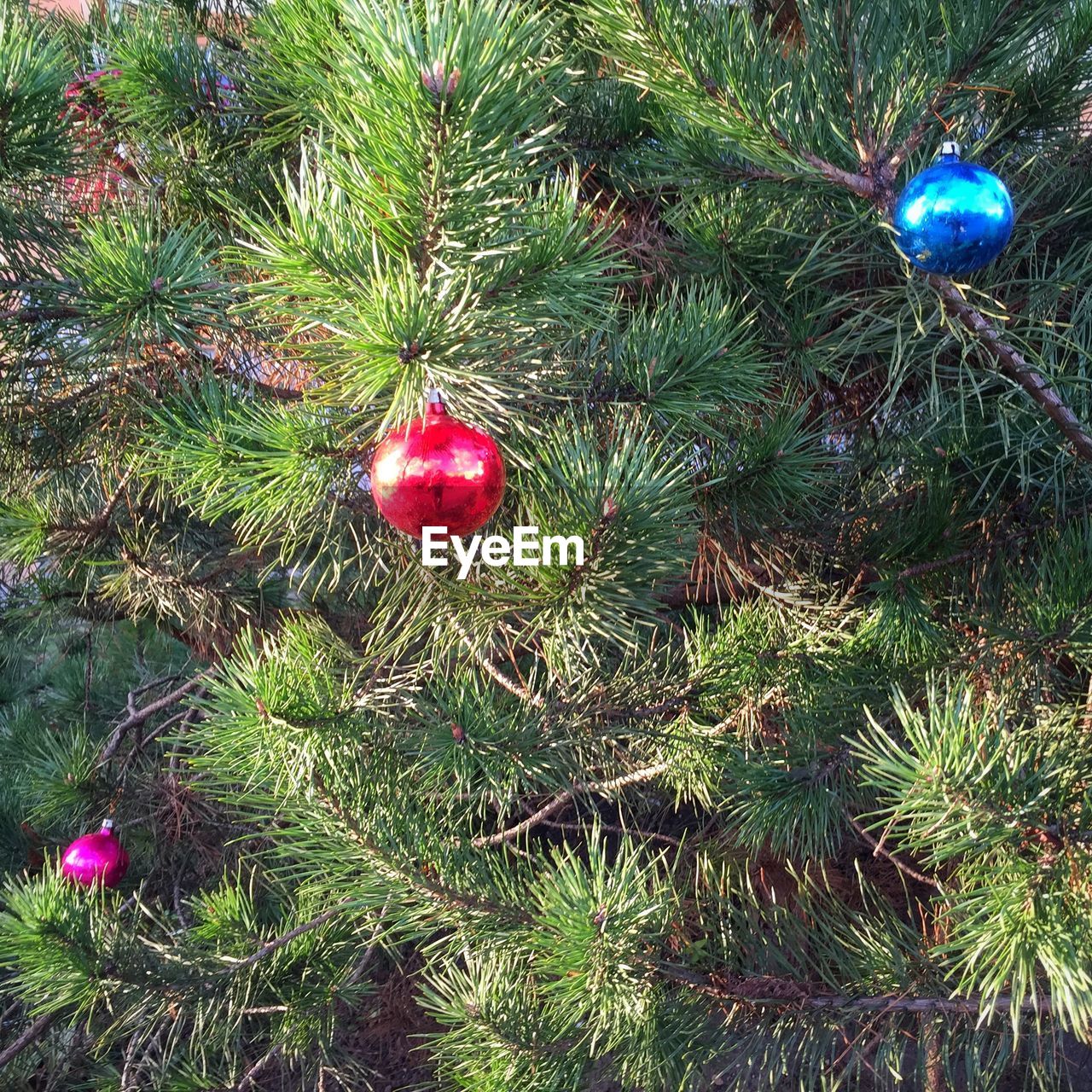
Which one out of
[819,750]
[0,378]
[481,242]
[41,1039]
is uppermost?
[0,378]

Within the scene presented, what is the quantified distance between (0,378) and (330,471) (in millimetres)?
359

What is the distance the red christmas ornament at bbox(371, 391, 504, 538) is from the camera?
50 cm

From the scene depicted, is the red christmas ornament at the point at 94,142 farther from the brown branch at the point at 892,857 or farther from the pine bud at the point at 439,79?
the brown branch at the point at 892,857

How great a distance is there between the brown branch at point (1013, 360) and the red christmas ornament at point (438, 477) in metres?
0.26

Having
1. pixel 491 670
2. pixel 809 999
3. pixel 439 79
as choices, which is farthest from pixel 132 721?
Result: pixel 439 79

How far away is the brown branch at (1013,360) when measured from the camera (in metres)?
0.56

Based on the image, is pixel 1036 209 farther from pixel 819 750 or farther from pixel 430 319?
pixel 430 319

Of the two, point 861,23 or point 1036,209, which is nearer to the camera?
point 861,23

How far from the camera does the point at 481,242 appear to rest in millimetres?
463

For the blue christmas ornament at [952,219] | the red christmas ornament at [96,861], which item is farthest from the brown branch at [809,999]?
the red christmas ornament at [96,861]

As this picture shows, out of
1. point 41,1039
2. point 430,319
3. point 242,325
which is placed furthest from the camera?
point 41,1039

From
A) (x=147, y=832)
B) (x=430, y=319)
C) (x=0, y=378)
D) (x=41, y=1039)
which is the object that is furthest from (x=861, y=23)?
(x=41, y=1039)

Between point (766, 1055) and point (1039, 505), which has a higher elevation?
point (1039, 505)

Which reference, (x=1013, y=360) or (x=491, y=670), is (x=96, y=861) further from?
(x=1013, y=360)
